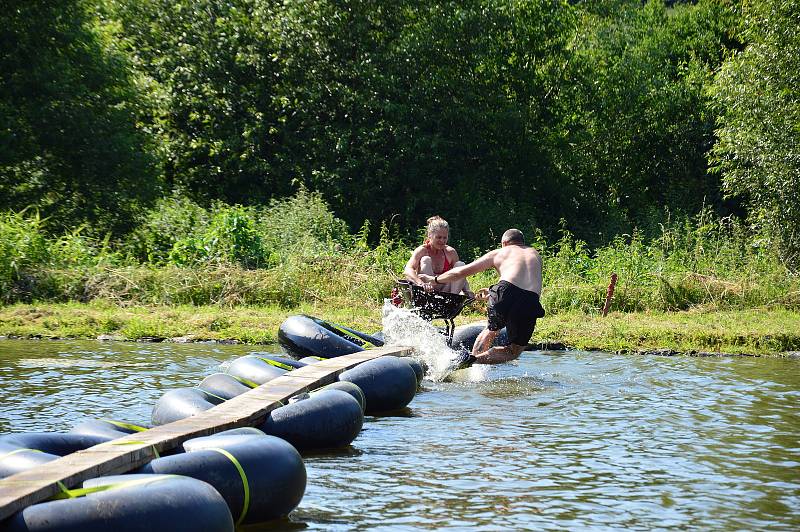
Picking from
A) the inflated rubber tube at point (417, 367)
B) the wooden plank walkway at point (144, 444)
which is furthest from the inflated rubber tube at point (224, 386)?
the inflated rubber tube at point (417, 367)

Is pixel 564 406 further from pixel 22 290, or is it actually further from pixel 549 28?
pixel 549 28

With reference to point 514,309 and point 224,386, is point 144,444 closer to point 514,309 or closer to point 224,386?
point 224,386

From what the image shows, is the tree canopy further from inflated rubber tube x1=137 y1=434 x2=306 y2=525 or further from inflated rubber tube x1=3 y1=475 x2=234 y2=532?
inflated rubber tube x1=3 y1=475 x2=234 y2=532

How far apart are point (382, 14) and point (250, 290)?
15.2m

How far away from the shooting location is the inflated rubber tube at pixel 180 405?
25.6ft

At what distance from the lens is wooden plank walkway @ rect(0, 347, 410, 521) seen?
5.04 metres

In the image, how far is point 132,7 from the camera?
3328cm

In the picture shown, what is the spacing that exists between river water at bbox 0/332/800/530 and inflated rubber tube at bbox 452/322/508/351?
0.35 meters

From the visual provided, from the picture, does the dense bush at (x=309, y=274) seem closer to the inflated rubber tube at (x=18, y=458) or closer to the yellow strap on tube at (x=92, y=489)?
the inflated rubber tube at (x=18, y=458)

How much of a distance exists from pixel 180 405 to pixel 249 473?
2173 millimetres

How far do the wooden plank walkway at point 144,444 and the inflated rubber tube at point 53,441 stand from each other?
8.6 inches

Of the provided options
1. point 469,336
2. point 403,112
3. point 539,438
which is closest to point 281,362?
point 539,438

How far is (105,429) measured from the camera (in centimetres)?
680

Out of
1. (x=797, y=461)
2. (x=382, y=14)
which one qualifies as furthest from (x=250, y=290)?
(x=382, y=14)
